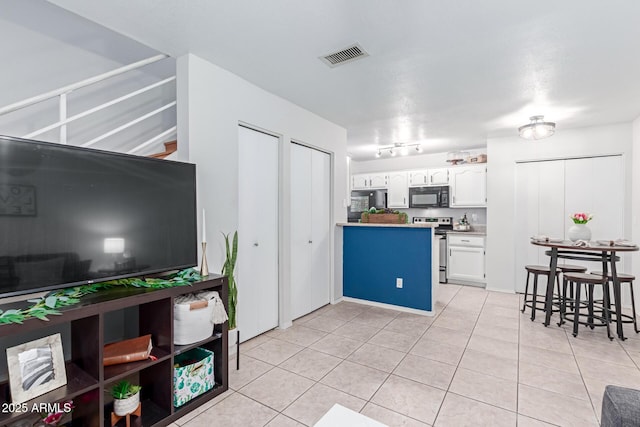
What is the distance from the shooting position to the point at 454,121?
13.9ft

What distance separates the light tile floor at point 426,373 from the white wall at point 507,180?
4.51ft

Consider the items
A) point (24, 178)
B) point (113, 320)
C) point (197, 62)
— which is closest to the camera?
point (24, 178)

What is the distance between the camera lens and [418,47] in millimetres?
2354

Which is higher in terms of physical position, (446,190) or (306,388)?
(446,190)

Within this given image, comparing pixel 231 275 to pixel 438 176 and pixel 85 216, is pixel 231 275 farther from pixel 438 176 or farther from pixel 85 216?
pixel 438 176

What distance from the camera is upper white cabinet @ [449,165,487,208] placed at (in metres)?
5.53

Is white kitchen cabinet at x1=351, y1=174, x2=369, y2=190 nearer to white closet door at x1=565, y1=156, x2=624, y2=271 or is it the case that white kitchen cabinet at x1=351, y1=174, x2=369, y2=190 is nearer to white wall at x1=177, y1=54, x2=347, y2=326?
white closet door at x1=565, y1=156, x2=624, y2=271

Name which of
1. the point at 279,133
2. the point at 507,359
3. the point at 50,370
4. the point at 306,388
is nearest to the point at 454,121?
the point at 279,133

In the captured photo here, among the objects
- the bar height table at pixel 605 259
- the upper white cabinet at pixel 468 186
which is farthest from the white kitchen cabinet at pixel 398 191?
the bar height table at pixel 605 259

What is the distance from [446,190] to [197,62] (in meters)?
4.81

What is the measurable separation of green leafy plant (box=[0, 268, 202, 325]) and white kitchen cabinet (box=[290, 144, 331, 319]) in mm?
1649

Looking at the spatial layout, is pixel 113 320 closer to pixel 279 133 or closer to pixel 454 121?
pixel 279 133

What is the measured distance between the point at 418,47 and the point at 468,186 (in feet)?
12.9

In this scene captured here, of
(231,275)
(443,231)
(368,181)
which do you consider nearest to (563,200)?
(443,231)
